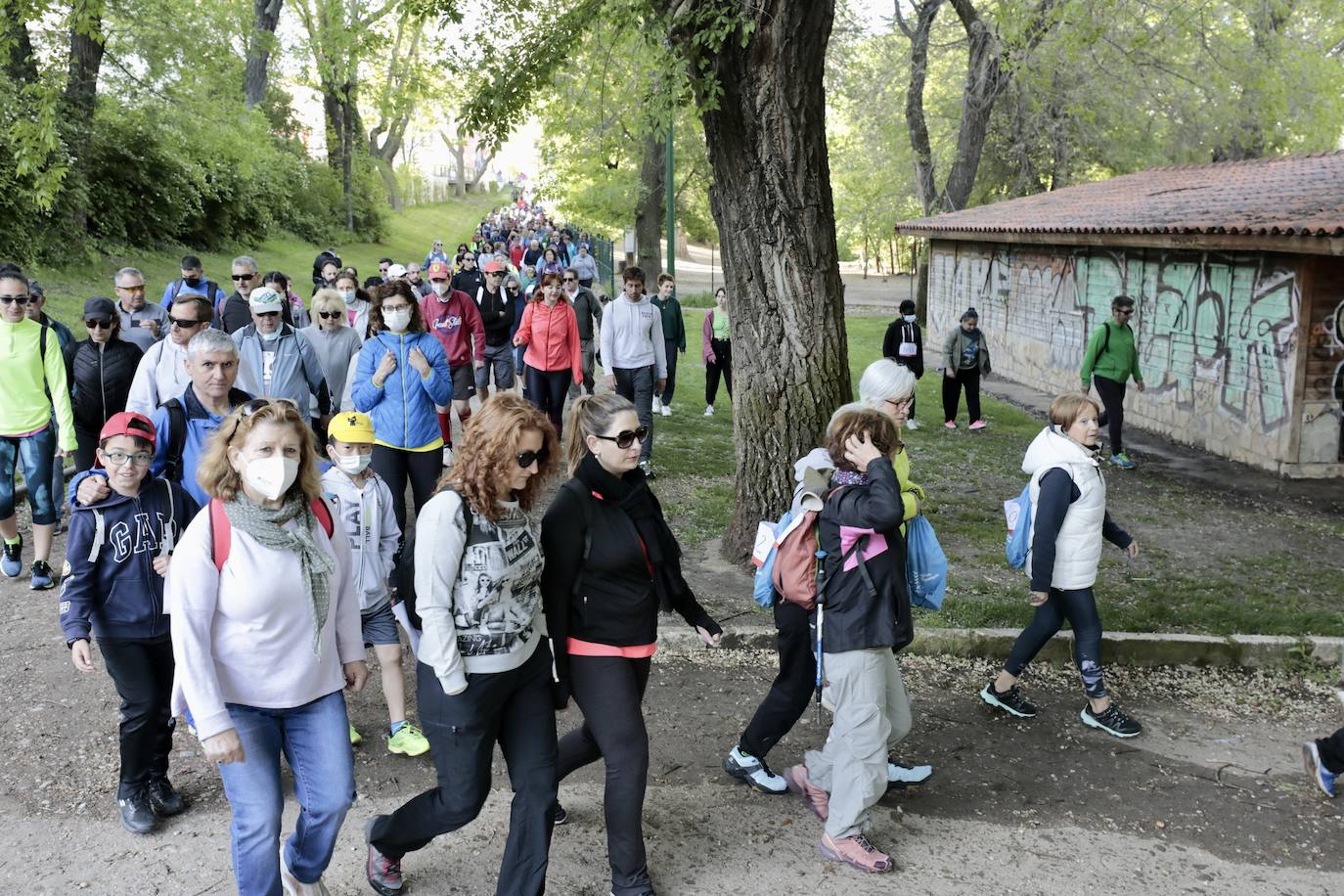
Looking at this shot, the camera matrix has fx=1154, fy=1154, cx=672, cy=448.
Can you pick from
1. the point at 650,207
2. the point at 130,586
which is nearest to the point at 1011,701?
the point at 130,586

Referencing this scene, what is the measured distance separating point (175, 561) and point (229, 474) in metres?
0.29

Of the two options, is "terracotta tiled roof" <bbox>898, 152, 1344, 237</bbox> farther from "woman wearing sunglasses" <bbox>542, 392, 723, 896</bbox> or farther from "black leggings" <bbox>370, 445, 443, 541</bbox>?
"woman wearing sunglasses" <bbox>542, 392, 723, 896</bbox>

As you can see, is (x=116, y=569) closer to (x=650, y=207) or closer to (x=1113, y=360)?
(x=1113, y=360)

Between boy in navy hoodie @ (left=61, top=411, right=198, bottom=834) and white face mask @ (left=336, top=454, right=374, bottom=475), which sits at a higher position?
white face mask @ (left=336, top=454, right=374, bottom=475)

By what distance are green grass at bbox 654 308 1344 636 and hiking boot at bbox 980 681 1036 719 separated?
921mm

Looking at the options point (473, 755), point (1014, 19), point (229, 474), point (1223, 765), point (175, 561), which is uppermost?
point (1014, 19)

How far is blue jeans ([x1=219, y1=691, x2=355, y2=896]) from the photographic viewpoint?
340 centimetres

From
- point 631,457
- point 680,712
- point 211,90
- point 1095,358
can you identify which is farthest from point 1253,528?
point 211,90

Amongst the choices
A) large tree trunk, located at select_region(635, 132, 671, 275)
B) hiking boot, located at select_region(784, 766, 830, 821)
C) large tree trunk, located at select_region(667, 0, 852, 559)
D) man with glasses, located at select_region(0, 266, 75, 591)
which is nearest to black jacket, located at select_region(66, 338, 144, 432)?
man with glasses, located at select_region(0, 266, 75, 591)

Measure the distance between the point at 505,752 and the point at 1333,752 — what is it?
140 inches

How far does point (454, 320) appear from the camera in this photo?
1028cm

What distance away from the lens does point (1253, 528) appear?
32.1 feet

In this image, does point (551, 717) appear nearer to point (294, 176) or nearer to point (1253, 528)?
point (1253, 528)

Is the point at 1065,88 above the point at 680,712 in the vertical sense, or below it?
above
